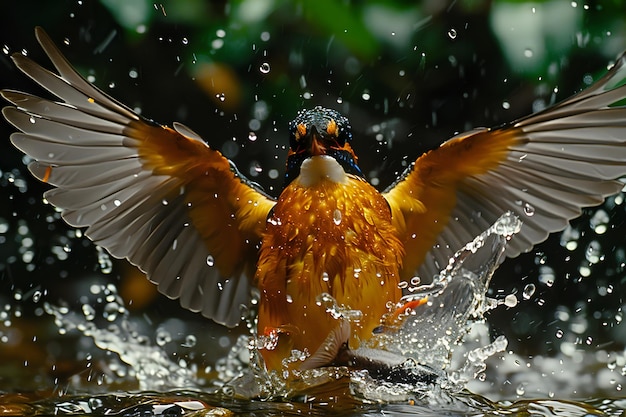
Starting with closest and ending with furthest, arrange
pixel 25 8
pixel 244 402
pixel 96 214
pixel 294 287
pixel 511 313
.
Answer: pixel 244 402 → pixel 294 287 → pixel 96 214 → pixel 25 8 → pixel 511 313

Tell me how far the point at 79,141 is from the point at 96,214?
26 centimetres

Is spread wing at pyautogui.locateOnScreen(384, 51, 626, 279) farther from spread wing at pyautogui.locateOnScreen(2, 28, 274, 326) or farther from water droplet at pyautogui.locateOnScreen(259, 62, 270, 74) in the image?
water droplet at pyautogui.locateOnScreen(259, 62, 270, 74)

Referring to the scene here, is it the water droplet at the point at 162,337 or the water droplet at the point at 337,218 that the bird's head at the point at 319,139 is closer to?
the water droplet at the point at 337,218

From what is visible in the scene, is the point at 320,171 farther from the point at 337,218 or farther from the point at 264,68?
the point at 264,68

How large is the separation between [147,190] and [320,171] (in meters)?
0.61

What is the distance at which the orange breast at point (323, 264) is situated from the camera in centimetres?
239

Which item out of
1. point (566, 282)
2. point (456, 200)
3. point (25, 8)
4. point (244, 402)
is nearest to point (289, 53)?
point (25, 8)

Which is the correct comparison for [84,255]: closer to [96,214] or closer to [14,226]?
[14,226]

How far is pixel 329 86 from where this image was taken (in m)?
4.22

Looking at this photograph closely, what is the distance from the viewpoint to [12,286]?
4133 mm

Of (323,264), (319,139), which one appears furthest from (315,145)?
(323,264)

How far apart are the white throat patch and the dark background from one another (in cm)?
115

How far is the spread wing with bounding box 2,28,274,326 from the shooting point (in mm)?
2482

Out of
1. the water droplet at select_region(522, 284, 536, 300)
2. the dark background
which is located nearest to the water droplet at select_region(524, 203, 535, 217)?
the dark background
